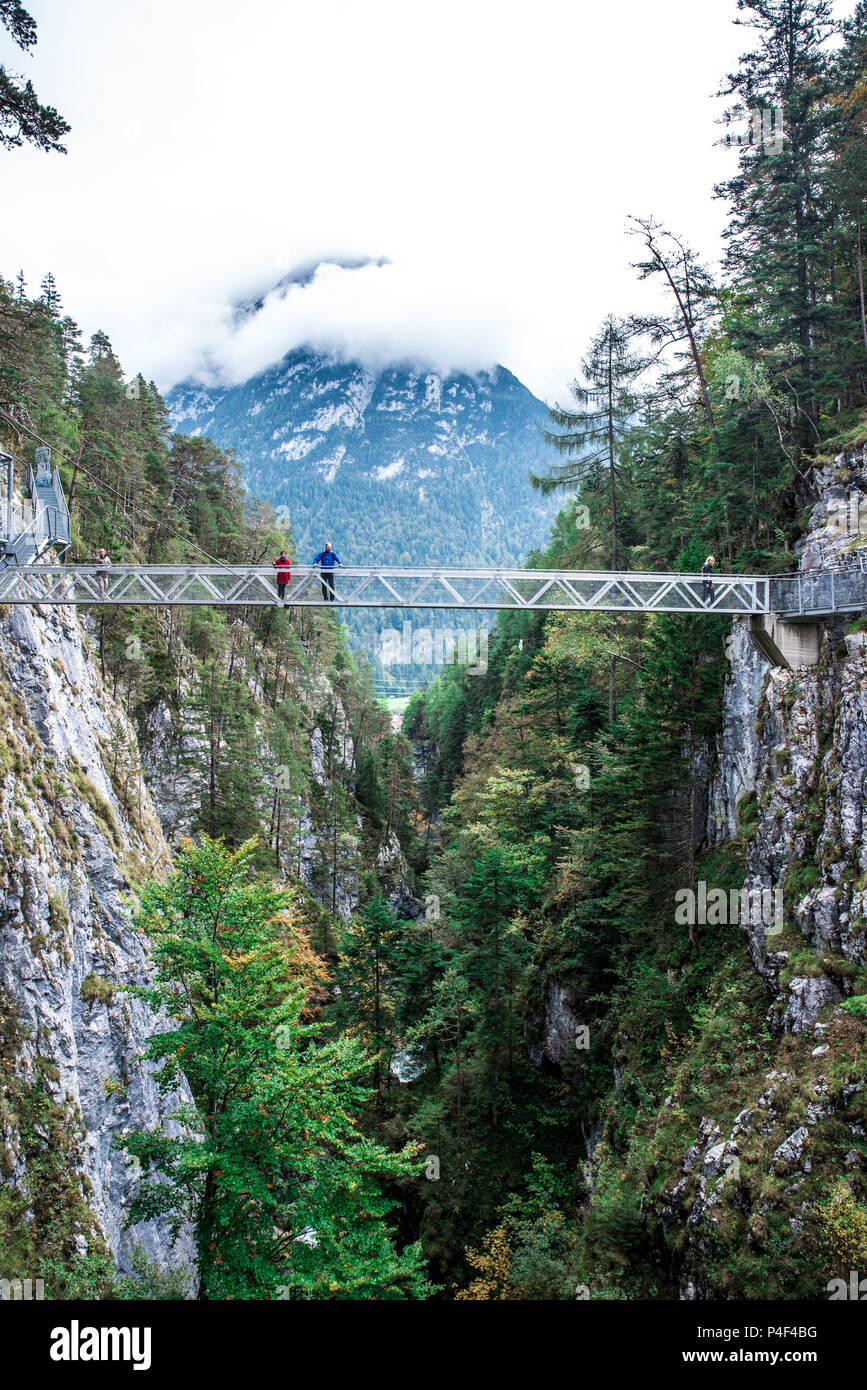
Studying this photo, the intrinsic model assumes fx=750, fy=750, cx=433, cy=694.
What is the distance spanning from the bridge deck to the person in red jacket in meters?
0.13

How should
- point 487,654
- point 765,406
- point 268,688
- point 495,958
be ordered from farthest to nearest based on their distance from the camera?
point 487,654 < point 268,688 < point 495,958 < point 765,406

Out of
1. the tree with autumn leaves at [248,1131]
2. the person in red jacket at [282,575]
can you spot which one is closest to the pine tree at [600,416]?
the person in red jacket at [282,575]

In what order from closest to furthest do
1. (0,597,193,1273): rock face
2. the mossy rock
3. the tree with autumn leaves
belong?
the tree with autumn leaves, (0,597,193,1273): rock face, the mossy rock

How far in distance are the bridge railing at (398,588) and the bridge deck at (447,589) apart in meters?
0.02

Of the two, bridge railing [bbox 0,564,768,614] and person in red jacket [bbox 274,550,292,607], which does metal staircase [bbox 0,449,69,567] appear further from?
person in red jacket [bbox 274,550,292,607]

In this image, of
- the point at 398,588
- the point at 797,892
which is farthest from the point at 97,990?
the point at 797,892

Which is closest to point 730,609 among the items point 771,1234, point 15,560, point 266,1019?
point 771,1234

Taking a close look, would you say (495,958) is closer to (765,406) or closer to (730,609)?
(730,609)

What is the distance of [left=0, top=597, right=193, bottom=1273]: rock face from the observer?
13.0 m

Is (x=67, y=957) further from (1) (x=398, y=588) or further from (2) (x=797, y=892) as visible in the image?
(2) (x=797, y=892)

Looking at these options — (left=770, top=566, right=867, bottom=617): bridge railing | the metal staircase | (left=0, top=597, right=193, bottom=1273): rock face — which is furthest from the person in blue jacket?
(left=770, top=566, right=867, bottom=617): bridge railing

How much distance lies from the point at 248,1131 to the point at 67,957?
20.8 ft
